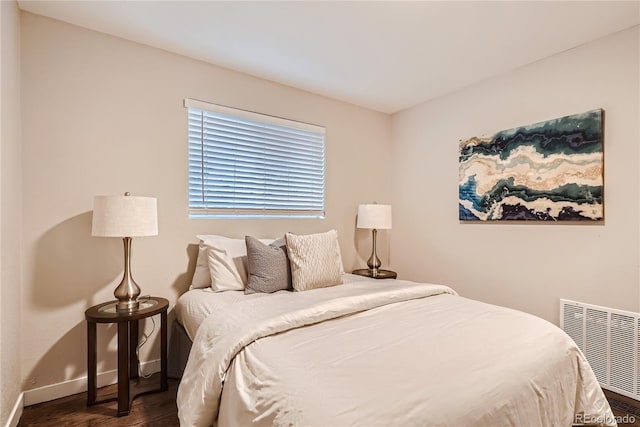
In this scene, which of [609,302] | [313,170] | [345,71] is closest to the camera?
[609,302]

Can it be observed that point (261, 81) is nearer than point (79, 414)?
No

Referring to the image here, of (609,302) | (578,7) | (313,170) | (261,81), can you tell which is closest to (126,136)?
(261,81)

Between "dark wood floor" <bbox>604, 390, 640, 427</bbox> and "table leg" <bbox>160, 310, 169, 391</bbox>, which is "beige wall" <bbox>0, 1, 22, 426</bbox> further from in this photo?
"dark wood floor" <bbox>604, 390, 640, 427</bbox>

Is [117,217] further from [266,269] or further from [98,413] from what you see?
[98,413]

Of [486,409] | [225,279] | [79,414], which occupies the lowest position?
[79,414]

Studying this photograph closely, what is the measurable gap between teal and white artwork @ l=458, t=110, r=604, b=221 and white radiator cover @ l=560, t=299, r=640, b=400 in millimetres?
683

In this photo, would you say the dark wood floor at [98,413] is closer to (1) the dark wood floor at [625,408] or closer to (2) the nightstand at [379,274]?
(2) the nightstand at [379,274]

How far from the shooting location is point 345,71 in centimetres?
285

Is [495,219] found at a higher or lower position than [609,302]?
higher

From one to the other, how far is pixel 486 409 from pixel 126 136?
8.70 feet

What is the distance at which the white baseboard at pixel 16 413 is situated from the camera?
5.68 ft

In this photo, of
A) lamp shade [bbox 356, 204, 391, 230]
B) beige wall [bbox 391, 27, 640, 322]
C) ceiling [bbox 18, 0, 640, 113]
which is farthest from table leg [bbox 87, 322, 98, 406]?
beige wall [bbox 391, 27, 640, 322]

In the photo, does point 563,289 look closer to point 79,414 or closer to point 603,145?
point 603,145

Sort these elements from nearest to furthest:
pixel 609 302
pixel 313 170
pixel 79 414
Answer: pixel 79 414
pixel 609 302
pixel 313 170
